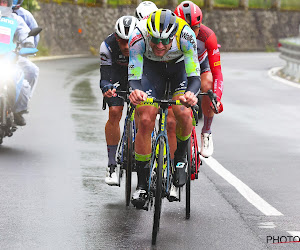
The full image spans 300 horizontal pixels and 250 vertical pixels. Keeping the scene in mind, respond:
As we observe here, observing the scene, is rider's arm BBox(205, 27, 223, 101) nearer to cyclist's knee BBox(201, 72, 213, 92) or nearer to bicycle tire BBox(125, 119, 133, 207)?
cyclist's knee BBox(201, 72, 213, 92)

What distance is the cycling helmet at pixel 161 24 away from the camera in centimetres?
709

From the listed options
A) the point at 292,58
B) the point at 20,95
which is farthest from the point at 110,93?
the point at 292,58

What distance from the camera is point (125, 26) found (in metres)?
8.48

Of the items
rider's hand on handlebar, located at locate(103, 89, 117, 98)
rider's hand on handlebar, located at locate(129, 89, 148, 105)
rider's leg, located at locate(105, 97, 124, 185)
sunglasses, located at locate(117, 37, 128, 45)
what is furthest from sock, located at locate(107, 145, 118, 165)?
rider's hand on handlebar, located at locate(129, 89, 148, 105)

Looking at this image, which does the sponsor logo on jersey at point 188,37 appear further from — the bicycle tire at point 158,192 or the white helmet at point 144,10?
the white helmet at point 144,10

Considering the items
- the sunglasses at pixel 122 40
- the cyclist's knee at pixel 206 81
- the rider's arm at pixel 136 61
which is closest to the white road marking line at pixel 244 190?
the cyclist's knee at pixel 206 81

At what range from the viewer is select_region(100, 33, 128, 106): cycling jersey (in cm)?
889

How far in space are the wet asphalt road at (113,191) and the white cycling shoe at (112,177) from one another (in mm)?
128

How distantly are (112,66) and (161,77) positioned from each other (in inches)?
54.4

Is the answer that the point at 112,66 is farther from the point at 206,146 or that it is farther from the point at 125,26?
the point at 206,146

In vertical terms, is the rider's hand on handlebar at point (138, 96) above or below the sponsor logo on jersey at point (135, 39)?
below

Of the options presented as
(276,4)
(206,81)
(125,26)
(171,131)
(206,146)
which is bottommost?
Result: (276,4)

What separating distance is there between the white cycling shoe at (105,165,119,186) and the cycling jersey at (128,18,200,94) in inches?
70.5

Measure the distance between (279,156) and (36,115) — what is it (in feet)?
19.2
